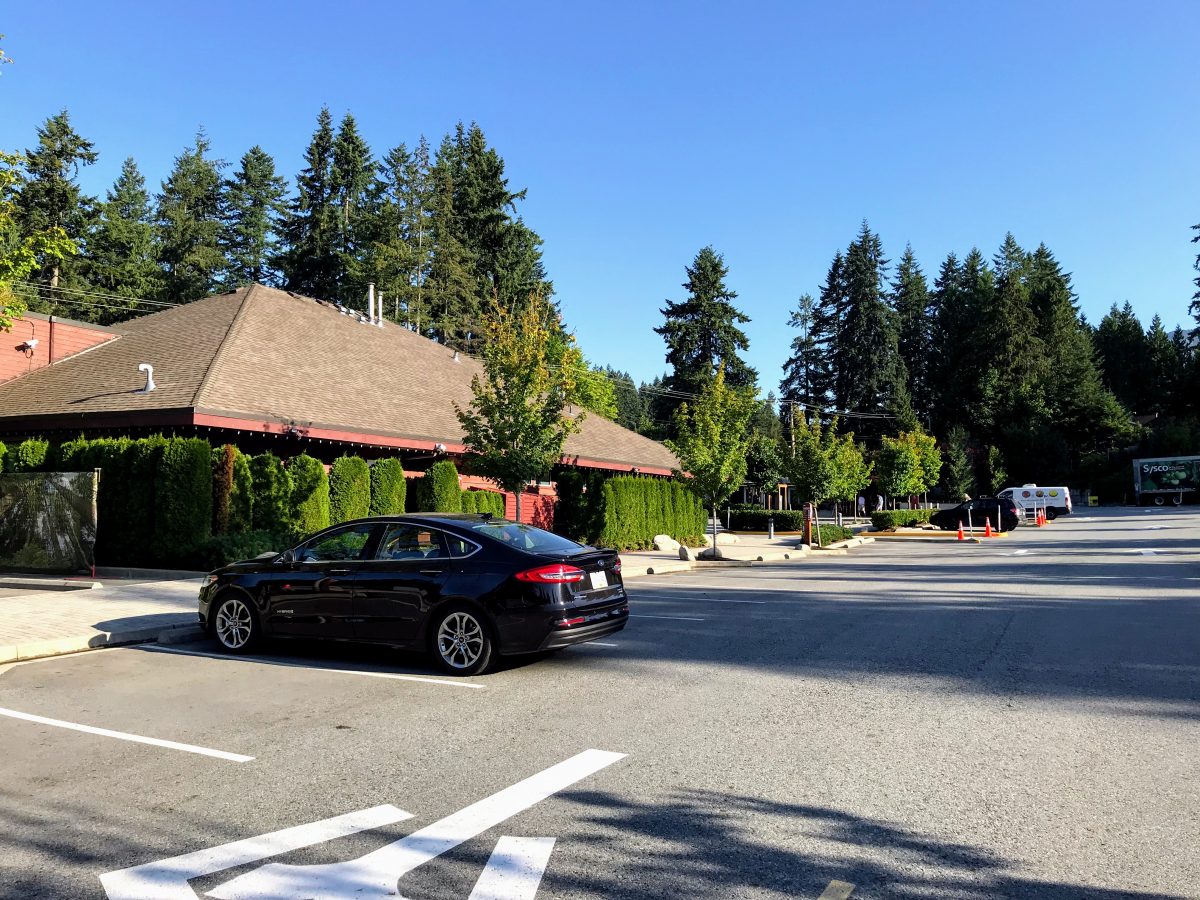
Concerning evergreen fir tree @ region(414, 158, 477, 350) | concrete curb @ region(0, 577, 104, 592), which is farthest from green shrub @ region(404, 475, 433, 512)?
evergreen fir tree @ region(414, 158, 477, 350)

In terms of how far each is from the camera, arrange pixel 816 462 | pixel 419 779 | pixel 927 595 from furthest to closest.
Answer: pixel 816 462 → pixel 927 595 → pixel 419 779

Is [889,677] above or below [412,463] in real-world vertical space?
below

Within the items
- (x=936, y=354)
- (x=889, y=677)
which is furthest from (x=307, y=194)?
(x=936, y=354)

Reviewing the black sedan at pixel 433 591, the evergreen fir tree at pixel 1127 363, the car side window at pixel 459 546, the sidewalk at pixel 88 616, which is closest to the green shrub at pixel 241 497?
the sidewalk at pixel 88 616

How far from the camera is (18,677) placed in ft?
27.3

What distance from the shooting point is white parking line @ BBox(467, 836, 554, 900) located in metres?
3.54

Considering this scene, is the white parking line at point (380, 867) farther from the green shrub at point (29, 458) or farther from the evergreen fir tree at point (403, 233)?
the evergreen fir tree at point (403, 233)

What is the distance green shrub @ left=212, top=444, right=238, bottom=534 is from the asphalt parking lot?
819cm

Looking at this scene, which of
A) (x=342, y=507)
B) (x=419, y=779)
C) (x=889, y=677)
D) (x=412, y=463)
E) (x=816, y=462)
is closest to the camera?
(x=419, y=779)

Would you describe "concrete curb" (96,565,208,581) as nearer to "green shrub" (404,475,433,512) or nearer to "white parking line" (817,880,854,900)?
"green shrub" (404,475,433,512)

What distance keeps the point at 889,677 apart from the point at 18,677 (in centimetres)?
856

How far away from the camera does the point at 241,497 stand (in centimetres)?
1761

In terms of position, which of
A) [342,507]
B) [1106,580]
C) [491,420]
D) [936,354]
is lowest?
[1106,580]

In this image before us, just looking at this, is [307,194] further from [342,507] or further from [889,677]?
[889,677]
